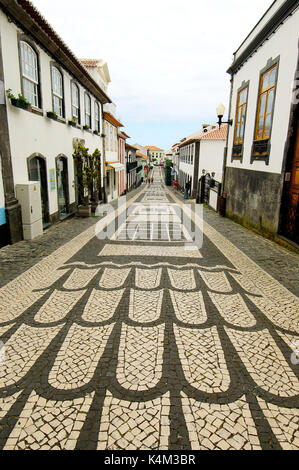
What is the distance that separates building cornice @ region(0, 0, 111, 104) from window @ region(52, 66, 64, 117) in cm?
44

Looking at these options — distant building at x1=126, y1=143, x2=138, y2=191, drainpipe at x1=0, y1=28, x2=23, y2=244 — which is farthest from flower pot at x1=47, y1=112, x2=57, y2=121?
distant building at x1=126, y1=143, x2=138, y2=191

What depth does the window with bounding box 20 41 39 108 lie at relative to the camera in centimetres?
839

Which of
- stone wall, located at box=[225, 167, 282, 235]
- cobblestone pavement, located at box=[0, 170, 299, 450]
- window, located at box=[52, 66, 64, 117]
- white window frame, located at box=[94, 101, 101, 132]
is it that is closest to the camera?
cobblestone pavement, located at box=[0, 170, 299, 450]

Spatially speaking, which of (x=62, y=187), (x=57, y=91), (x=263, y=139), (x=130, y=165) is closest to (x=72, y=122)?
(x=57, y=91)

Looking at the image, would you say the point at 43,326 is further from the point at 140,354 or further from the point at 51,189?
the point at 51,189

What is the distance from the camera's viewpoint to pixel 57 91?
11.2 metres

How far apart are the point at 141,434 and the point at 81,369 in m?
1.04

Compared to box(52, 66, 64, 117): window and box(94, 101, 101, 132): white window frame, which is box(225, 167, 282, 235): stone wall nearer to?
box(52, 66, 64, 117): window

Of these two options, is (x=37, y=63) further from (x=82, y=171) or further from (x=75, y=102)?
(x=82, y=171)

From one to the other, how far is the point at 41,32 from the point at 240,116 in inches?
332

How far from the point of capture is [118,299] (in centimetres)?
477

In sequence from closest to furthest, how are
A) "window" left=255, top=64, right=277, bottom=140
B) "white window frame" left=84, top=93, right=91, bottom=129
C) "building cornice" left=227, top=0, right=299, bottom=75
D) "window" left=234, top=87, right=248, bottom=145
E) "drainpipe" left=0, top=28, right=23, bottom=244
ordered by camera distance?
1. "drainpipe" left=0, top=28, right=23, bottom=244
2. "building cornice" left=227, top=0, right=299, bottom=75
3. "window" left=255, top=64, right=277, bottom=140
4. "window" left=234, top=87, right=248, bottom=145
5. "white window frame" left=84, top=93, right=91, bottom=129

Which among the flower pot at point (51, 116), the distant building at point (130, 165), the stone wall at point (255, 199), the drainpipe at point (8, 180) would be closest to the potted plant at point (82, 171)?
the flower pot at point (51, 116)
